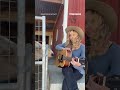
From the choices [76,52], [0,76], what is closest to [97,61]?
[76,52]

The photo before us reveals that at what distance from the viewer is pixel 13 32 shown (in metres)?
1.51

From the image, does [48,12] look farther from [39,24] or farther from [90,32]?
[90,32]

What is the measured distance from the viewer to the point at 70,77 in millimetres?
1636

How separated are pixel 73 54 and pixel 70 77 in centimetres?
16

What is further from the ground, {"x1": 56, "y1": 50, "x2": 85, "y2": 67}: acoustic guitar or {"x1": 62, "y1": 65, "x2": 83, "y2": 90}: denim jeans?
{"x1": 56, "y1": 50, "x2": 85, "y2": 67}: acoustic guitar

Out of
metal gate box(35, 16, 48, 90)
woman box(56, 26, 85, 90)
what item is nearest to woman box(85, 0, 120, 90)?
woman box(56, 26, 85, 90)

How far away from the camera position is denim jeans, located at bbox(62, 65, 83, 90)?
160cm

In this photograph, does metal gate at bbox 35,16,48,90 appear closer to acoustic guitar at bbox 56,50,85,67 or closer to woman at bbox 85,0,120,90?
acoustic guitar at bbox 56,50,85,67

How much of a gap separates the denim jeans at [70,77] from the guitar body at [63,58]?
0.13 feet

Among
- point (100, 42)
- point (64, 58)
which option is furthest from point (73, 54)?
point (100, 42)

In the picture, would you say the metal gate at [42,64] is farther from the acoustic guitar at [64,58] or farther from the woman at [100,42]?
the woman at [100,42]

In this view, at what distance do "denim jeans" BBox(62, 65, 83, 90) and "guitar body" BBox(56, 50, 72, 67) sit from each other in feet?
0.13

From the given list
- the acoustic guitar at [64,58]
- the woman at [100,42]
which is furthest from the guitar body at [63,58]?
the woman at [100,42]

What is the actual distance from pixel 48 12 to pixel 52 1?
0.08 meters
